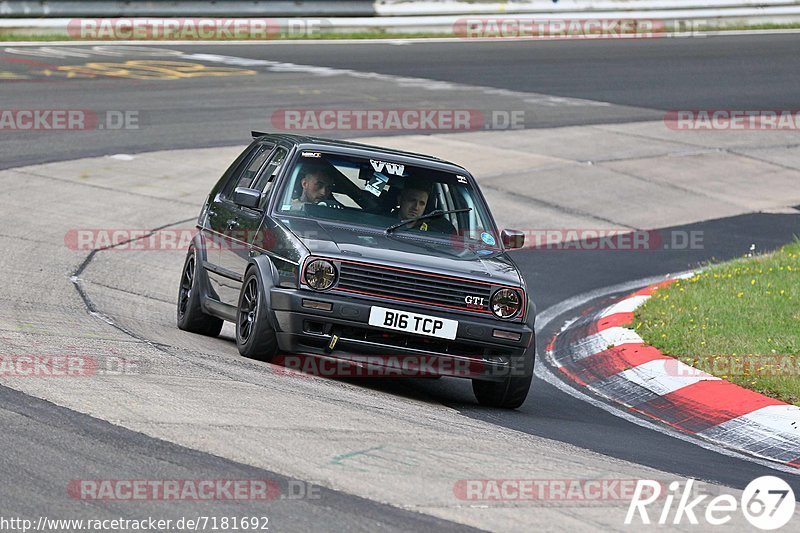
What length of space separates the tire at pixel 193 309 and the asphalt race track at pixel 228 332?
0.19 metres

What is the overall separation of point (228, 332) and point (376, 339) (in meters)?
3.06

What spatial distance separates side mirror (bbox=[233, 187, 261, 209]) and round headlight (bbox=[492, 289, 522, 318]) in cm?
184

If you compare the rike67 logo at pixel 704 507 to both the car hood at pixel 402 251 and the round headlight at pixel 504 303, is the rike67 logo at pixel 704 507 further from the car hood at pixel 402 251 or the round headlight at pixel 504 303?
the car hood at pixel 402 251

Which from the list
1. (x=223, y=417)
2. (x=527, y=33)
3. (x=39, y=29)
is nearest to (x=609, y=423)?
(x=223, y=417)

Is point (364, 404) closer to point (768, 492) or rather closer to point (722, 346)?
point (768, 492)

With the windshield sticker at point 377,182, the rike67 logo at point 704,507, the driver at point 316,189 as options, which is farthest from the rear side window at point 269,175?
the rike67 logo at point 704,507

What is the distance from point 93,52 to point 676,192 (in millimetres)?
12932

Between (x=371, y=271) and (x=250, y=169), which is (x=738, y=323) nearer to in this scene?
(x=371, y=271)

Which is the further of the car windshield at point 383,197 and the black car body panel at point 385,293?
the car windshield at point 383,197

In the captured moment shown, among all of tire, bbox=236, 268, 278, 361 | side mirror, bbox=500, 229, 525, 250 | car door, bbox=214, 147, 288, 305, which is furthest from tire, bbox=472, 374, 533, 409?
car door, bbox=214, 147, 288, 305

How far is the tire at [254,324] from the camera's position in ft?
27.3

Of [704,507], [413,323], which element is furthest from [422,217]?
[704,507]

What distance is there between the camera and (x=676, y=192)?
17.8 m

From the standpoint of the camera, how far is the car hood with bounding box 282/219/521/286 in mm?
8242
